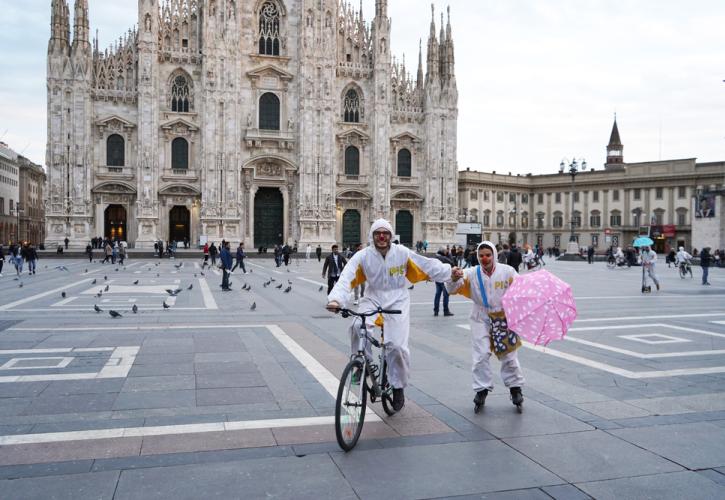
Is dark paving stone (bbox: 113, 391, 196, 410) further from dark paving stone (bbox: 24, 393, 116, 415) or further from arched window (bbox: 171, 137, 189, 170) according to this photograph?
arched window (bbox: 171, 137, 189, 170)

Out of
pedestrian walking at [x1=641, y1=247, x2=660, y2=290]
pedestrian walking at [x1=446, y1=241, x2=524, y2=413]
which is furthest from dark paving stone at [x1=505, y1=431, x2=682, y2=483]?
pedestrian walking at [x1=641, y1=247, x2=660, y2=290]

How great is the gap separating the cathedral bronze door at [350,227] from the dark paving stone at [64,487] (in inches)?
1737

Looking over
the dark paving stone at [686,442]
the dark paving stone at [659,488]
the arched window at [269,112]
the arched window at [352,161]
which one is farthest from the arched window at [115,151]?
the dark paving stone at [659,488]

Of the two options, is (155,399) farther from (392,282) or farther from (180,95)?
(180,95)

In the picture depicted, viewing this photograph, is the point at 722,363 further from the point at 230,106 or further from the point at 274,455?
the point at 230,106

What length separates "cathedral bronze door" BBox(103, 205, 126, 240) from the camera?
4366cm

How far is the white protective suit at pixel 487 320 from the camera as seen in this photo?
5746mm

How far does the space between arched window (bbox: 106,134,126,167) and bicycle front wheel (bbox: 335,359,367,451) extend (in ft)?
140

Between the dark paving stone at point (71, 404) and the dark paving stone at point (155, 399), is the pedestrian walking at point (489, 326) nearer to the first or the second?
the dark paving stone at point (155, 399)

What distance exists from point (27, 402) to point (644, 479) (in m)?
5.38

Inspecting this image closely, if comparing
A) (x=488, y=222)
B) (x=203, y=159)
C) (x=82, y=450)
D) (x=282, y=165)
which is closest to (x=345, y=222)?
(x=282, y=165)

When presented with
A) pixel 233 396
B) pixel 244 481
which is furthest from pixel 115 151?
pixel 244 481

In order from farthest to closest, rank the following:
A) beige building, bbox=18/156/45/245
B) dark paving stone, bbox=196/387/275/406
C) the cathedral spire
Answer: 1. beige building, bbox=18/156/45/245
2. the cathedral spire
3. dark paving stone, bbox=196/387/275/406

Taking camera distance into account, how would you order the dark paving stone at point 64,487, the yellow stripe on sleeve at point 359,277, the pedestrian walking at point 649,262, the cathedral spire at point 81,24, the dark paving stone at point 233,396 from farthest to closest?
the cathedral spire at point 81,24 → the pedestrian walking at point 649,262 → the dark paving stone at point 233,396 → the yellow stripe on sleeve at point 359,277 → the dark paving stone at point 64,487
